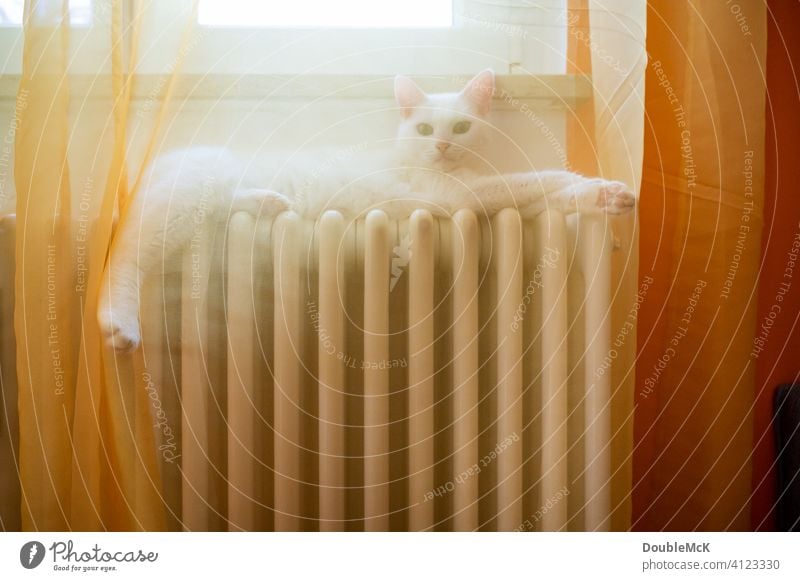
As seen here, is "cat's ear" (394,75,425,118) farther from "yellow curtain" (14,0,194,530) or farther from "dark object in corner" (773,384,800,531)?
"dark object in corner" (773,384,800,531)

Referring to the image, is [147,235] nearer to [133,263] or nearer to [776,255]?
[133,263]

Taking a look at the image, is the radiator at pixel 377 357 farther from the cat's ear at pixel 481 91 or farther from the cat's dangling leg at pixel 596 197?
the cat's ear at pixel 481 91

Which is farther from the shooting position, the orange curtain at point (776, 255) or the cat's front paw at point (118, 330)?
the orange curtain at point (776, 255)

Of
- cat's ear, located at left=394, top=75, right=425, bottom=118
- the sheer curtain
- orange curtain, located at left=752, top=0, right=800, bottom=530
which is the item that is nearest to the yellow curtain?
the sheer curtain

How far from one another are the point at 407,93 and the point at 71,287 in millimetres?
385

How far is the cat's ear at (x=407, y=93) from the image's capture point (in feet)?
2.05

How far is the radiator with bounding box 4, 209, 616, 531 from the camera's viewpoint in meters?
0.59

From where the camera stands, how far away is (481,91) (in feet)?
2.07

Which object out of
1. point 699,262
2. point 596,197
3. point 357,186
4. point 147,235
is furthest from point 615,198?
point 147,235

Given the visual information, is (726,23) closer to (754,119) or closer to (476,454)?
(754,119)

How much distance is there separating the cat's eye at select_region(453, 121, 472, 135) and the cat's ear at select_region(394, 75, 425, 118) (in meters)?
0.05

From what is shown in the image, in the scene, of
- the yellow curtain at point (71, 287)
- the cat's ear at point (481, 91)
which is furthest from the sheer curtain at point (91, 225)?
the cat's ear at point (481, 91)
